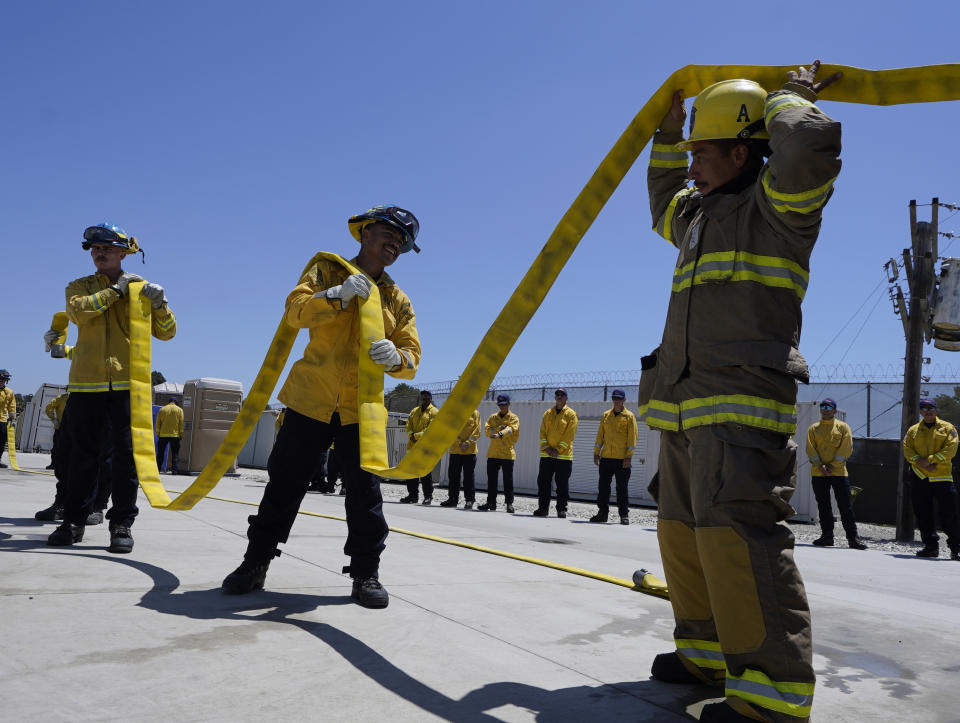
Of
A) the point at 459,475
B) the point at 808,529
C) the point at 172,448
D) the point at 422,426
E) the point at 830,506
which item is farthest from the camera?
the point at 172,448

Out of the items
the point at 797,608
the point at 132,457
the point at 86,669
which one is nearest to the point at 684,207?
the point at 797,608

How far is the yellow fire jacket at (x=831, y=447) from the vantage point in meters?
10.1

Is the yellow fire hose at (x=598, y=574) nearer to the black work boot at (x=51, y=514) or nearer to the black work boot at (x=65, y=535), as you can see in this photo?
the black work boot at (x=65, y=535)

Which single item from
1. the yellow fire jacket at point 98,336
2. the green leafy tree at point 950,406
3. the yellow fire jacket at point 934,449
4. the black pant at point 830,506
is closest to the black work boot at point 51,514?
the yellow fire jacket at point 98,336

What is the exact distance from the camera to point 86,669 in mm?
2188

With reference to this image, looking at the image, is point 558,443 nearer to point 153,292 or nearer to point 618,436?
point 618,436

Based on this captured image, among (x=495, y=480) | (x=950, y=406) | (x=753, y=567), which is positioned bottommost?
(x=495, y=480)

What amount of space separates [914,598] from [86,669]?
16.4ft

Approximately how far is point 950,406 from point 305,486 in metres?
17.1

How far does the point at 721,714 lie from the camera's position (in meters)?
2.02

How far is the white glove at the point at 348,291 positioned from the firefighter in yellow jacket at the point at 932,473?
8.55m

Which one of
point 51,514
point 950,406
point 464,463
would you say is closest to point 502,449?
point 464,463

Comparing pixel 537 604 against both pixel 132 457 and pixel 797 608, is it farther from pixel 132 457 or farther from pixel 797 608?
pixel 132 457

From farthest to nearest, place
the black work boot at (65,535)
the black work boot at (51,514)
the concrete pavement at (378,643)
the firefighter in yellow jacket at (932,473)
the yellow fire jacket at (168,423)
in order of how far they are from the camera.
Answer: the yellow fire jacket at (168,423)
the firefighter in yellow jacket at (932,473)
the black work boot at (51,514)
the black work boot at (65,535)
the concrete pavement at (378,643)
